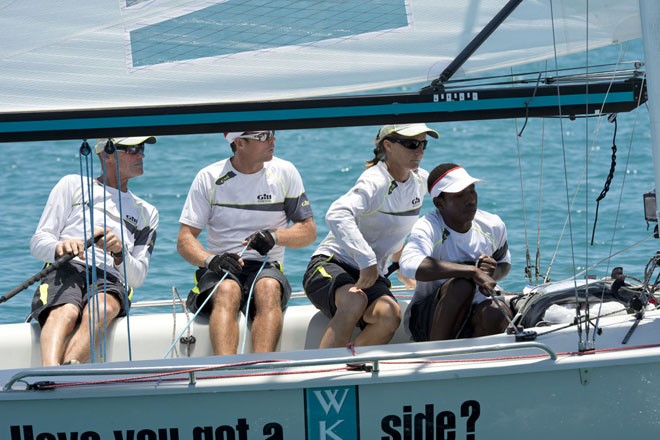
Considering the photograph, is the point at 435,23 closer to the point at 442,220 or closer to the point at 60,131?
the point at 442,220

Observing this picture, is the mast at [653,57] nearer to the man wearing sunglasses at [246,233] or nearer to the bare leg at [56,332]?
the man wearing sunglasses at [246,233]

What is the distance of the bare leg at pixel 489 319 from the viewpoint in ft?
14.0

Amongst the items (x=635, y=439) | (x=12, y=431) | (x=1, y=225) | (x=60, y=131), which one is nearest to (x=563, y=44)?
(x=635, y=439)

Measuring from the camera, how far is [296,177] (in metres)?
4.88

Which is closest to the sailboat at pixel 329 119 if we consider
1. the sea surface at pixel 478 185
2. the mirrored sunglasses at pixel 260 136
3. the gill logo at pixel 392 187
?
the gill logo at pixel 392 187

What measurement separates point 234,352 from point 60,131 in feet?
3.63

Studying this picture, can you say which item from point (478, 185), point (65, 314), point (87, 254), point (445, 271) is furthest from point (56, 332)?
point (478, 185)

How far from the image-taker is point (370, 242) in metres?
4.64

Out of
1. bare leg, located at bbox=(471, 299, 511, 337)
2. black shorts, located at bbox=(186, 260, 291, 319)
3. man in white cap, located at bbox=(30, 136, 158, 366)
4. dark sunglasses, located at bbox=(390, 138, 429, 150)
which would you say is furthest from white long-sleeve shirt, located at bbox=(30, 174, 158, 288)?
bare leg, located at bbox=(471, 299, 511, 337)

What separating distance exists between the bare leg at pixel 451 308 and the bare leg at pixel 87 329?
1191 mm

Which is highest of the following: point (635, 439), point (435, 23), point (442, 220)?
point (435, 23)

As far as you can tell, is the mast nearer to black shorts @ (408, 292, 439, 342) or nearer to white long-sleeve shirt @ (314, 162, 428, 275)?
black shorts @ (408, 292, 439, 342)

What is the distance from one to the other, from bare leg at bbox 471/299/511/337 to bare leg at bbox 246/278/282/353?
0.78 metres

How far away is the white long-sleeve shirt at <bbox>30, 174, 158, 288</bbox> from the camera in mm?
4629
